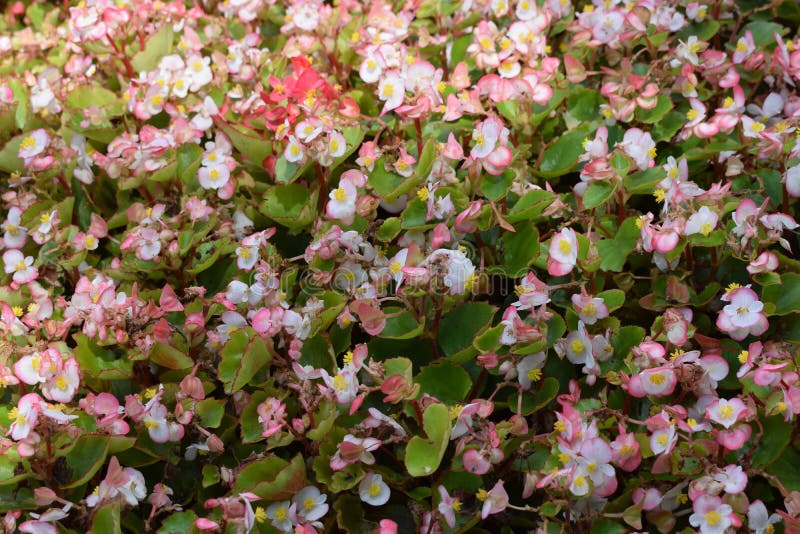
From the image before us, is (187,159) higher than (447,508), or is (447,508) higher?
(187,159)

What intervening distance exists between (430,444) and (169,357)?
37 centimetres

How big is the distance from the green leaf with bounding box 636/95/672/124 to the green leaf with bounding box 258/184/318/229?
0.51 meters

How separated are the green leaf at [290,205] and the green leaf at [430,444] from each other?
0.36 m

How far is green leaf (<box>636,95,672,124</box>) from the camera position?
4.07 feet

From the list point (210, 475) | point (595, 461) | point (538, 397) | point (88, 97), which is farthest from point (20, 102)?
point (595, 461)

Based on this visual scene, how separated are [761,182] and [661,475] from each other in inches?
18.1


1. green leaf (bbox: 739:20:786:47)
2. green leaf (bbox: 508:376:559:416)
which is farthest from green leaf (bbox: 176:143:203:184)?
green leaf (bbox: 739:20:786:47)

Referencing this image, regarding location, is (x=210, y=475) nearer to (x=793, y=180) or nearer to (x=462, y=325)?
(x=462, y=325)

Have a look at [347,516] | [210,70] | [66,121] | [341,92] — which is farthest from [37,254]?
[347,516]

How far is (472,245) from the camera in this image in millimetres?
1173

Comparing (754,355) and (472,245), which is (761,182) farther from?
(472,245)

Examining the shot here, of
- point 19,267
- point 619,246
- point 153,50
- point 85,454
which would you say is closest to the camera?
point 85,454

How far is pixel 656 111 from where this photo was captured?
125cm

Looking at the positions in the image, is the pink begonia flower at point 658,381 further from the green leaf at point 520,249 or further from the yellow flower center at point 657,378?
the green leaf at point 520,249
